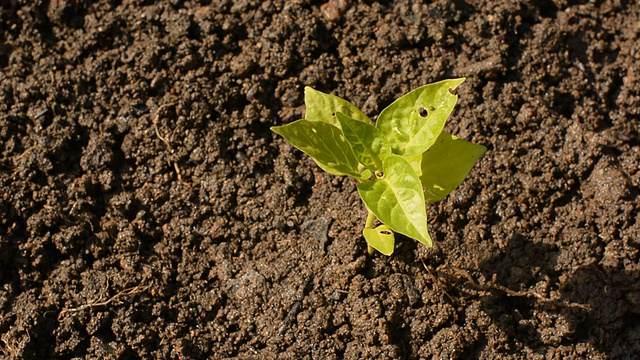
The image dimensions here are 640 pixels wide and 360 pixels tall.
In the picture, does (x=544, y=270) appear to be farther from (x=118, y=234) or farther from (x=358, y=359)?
(x=118, y=234)

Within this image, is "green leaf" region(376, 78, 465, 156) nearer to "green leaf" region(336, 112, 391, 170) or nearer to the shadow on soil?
"green leaf" region(336, 112, 391, 170)

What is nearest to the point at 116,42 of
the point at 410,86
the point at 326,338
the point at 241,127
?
the point at 241,127

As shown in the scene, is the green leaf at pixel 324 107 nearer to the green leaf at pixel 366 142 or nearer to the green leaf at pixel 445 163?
the green leaf at pixel 366 142

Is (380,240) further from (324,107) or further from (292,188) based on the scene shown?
(292,188)

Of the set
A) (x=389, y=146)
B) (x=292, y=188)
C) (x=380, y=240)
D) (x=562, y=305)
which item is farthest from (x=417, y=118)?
(x=562, y=305)

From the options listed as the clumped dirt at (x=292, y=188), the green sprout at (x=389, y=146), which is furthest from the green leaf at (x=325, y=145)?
the clumped dirt at (x=292, y=188)

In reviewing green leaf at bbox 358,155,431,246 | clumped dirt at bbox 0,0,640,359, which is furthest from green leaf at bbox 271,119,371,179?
clumped dirt at bbox 0,0,640,359
